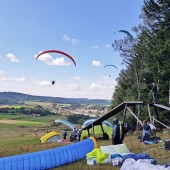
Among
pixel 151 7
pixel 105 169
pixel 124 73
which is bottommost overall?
pixel 105 169

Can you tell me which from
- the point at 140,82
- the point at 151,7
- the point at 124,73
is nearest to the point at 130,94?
the point at 140,82

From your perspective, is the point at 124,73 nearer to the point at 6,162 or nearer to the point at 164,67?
the point at 164,67

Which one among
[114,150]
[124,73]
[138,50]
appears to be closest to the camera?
[114,150]

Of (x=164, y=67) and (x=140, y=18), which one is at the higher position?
(x=140, y=18)

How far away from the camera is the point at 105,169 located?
12.5 metres

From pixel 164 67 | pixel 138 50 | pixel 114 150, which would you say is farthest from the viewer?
pixel 138 50

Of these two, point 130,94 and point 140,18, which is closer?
point 140,18

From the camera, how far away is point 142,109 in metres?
40.0

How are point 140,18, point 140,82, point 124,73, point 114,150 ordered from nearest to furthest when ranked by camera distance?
point 114,150 < point 140,18 < point 140,82 < point 124,73

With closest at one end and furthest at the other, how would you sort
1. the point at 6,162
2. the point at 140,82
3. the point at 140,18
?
the point at 6,162
the point at 140,18
the point at 140,82

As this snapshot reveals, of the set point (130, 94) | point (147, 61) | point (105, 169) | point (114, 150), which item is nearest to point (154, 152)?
point (114, 150)

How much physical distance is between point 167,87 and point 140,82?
39.4ft

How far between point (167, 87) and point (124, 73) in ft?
69.9

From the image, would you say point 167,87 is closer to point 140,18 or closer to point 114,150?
point 140,18
